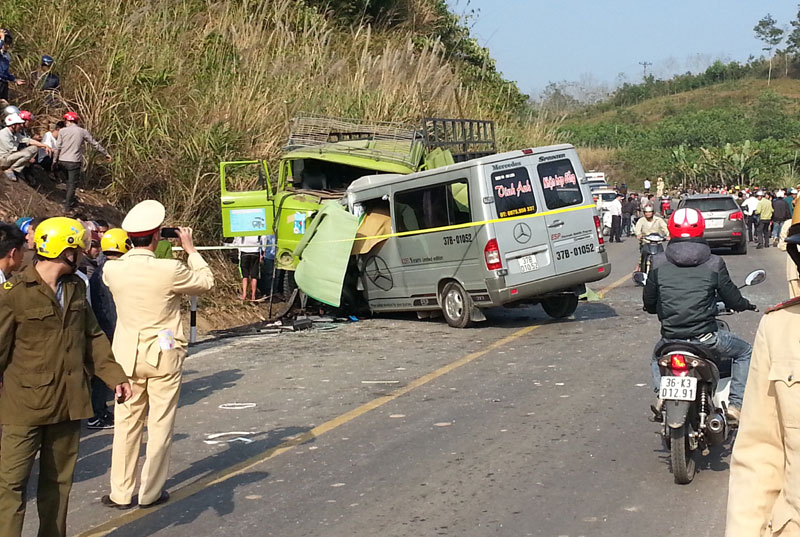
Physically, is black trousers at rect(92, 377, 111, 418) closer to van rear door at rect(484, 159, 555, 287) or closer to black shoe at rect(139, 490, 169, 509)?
black shoe at rect(139, 490, 169, 509)

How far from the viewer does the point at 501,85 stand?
3997cm

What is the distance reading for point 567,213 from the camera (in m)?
14.3

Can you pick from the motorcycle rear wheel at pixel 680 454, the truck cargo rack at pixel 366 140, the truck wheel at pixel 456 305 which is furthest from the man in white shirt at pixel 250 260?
the motorcycle rear wheel at pixel 680 454

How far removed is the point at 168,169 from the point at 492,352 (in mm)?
8678

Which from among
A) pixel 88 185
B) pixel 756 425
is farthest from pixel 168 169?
pixel 756 425

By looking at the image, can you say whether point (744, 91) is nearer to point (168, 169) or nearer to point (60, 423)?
point (168, 169)

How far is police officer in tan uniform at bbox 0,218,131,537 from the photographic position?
5.09 meters

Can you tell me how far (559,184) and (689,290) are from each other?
290 inches

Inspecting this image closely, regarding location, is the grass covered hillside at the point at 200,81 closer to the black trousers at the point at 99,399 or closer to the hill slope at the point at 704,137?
the black trousers at the point at 99,399

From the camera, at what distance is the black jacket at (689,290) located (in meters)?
6.98

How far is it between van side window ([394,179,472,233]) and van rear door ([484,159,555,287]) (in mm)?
456

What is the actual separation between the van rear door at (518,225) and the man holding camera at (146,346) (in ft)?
25.1

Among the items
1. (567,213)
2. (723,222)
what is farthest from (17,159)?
(723,222)

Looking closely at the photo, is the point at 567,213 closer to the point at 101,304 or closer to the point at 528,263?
the point at 528,263
